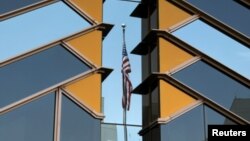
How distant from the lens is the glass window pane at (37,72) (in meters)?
13.8

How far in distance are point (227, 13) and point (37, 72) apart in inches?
206

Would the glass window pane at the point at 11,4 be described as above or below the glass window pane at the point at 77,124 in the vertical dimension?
above

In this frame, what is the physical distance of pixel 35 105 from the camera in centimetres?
1377

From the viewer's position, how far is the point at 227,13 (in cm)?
1589

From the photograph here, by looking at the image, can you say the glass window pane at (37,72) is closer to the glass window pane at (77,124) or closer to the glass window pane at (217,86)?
the glass window pane at (77,124)

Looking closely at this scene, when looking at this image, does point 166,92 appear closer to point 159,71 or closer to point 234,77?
point 159,71

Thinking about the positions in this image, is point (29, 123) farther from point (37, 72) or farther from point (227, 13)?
point (227, 13)

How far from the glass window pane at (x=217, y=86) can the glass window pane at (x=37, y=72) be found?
2.54 m

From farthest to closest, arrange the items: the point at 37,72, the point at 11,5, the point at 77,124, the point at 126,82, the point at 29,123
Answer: the point at 126,82 < the point at 11,5 < the point at 37,72 < the point at 77,124 < the point at 29,123

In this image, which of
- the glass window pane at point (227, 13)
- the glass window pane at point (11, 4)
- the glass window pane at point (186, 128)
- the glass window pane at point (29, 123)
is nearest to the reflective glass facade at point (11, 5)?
the glass window pane at point (11, 4)

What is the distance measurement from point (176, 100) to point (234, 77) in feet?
5.65

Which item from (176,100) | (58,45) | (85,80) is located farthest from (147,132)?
(58,45)

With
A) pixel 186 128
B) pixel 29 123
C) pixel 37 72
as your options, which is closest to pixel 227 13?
pixel 186 128

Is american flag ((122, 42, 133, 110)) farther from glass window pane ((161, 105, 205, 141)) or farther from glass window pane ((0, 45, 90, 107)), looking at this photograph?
glass window pane ((161, 105, 205, 141))
